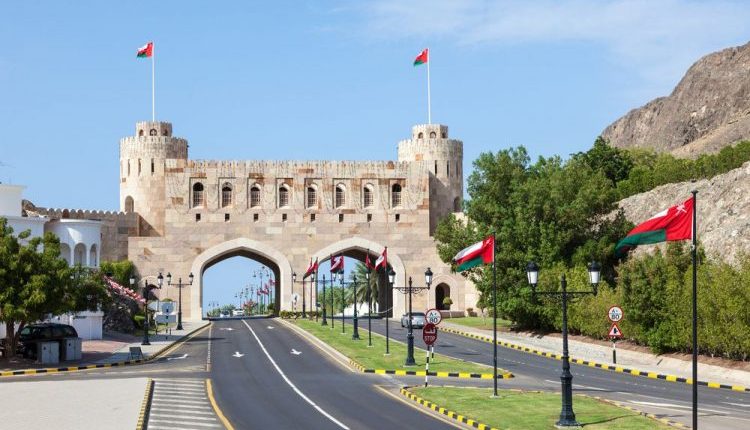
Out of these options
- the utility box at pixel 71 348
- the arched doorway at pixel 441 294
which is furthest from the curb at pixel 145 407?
the arched doorway at pixel 441 294

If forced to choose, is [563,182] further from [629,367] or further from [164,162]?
[164,162]

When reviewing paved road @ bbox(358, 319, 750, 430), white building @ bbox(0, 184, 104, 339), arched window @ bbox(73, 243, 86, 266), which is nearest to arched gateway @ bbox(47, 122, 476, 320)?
arched window @ bbox(73, 243, 86, 266)

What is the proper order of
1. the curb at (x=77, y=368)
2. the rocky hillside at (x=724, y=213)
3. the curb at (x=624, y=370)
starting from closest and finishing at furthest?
1. the curb at (x=624, y=370)
2. the curb at (x=77, y=368)
3. the rocky hillside at (x=724, y=213)

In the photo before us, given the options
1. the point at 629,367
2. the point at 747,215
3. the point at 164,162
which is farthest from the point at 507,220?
the point at 164,162

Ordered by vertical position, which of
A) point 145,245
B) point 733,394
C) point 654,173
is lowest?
point 733,394

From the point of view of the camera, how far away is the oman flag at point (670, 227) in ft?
84.2

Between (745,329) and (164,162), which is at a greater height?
(164,162)

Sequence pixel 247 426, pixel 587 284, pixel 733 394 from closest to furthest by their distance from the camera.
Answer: pixel 247 426 < pixel 733 394 < pixel 587 284

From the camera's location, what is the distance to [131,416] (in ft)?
101

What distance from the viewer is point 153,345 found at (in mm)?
63688

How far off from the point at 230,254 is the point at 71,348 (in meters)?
51.3

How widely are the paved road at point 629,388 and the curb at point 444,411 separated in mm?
5080

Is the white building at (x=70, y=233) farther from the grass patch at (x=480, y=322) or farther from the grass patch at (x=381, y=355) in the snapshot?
the grass patch at (x=480, y=322)

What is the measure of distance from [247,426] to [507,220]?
4366 cm
